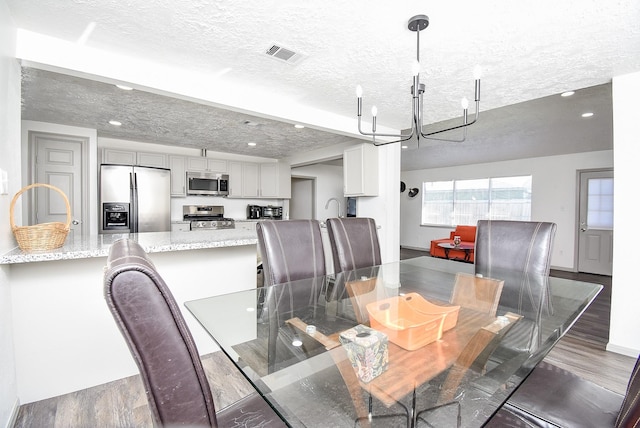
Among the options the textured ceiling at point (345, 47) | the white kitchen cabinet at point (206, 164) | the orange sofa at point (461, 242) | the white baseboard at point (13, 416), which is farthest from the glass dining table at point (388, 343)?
the orange sofa at point (461, 242)

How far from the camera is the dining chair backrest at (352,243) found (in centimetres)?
231

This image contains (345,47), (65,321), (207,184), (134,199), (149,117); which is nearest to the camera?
(65,321)

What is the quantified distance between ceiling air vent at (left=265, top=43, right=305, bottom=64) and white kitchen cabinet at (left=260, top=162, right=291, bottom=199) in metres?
3.97

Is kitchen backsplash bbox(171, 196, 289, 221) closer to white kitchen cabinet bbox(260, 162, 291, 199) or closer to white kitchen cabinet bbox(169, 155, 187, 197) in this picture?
white kitchen cabinet bbox(169, 155, 187, 197)

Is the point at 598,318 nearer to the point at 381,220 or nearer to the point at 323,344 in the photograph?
the point at 381,220

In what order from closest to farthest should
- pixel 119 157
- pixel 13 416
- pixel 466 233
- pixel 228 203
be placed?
1. pixel 13 416
2. pixel 119 157
3. pixel 228 203
4. pixel 466 233

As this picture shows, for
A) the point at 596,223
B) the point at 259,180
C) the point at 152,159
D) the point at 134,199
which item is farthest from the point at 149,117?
the point at 596,223

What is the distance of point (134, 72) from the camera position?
2.16 meters

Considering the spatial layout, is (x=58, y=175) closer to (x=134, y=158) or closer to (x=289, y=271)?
(x=134, y=158)

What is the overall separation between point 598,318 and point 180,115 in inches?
200

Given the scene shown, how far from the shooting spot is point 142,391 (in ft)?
6.11

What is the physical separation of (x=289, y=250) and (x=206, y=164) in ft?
13.0

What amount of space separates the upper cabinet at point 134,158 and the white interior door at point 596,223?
7.60 m

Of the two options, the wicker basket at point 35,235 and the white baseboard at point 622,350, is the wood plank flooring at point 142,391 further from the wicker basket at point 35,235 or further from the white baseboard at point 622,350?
the wicker basket at point 35,235
